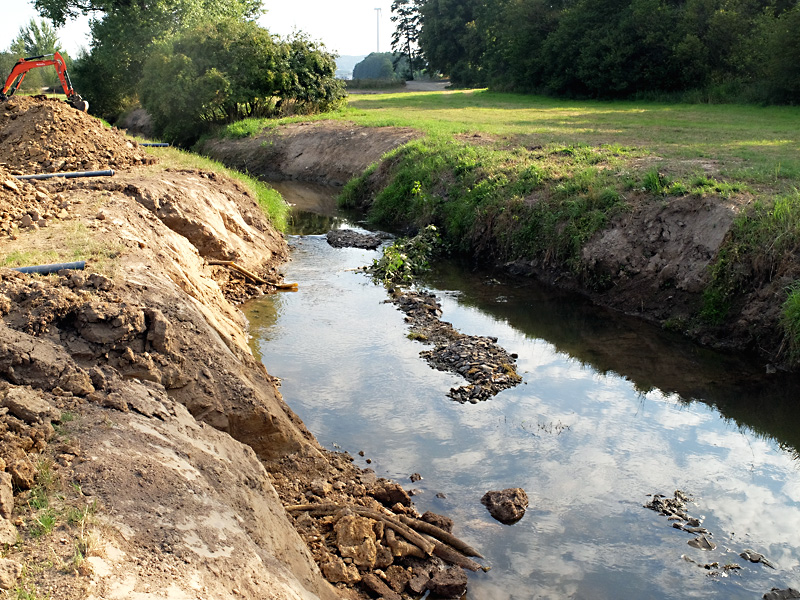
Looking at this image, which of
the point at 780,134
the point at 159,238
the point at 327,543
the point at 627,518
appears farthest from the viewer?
the point at 780,134

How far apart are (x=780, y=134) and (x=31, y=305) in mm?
20332

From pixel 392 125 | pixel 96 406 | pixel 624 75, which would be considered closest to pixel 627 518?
pixel 96 406

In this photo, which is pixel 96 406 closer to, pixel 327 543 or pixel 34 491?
pixel 34 491

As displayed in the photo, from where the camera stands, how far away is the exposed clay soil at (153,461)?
411cm

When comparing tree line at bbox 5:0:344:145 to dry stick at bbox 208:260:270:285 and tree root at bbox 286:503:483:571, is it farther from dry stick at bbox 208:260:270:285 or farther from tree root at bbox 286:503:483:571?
tree root at bbox 286:503:483:571

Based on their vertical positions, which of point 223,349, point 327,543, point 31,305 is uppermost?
point 31,305

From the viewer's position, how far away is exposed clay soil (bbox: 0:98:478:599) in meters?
4.11

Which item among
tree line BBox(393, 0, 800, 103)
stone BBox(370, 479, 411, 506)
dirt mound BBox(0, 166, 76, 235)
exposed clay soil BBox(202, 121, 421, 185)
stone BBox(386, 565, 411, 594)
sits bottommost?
stone BBox(386, 565, 411, 594)

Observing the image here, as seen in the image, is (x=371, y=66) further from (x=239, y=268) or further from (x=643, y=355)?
(x=643, y=355)

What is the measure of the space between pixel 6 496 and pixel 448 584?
10.7 ft

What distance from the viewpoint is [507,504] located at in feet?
22.6

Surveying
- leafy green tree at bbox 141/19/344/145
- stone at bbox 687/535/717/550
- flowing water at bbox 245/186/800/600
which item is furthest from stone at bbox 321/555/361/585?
leafy green tree at bbox 141/19/344/145

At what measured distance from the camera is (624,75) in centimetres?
3716

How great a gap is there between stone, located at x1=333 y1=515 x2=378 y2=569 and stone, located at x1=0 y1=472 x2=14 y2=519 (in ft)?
8.29
